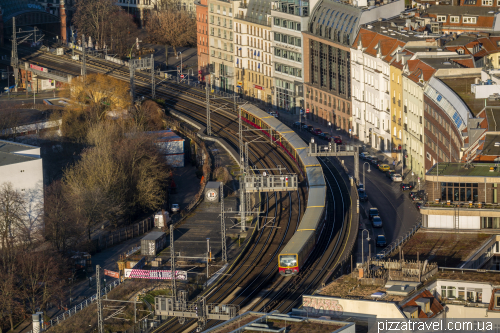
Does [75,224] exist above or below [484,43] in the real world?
below

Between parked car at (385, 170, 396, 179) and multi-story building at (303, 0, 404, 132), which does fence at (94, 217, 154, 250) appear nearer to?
parked car at (385, 170, 396, 179)

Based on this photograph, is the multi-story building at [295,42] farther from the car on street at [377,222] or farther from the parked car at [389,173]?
the car on street at [377,222]

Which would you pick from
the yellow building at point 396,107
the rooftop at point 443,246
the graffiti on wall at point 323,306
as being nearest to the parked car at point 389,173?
the yellow building at point 396,107

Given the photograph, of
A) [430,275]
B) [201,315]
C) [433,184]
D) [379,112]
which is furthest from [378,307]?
[379,112]

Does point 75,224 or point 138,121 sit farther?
point 138,121

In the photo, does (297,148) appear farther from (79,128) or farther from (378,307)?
(378,307)

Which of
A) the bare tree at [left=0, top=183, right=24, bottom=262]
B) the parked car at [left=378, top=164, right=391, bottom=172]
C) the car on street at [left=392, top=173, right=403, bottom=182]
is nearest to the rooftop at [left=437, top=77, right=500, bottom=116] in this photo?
the car on street at [left=392, top=173, right=403, bottom=182]
